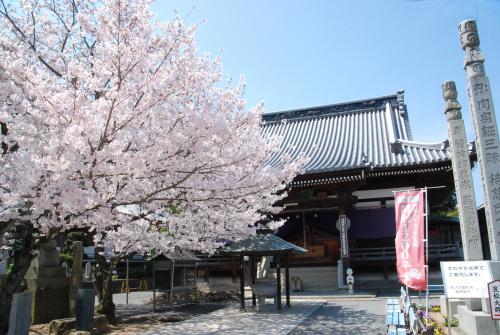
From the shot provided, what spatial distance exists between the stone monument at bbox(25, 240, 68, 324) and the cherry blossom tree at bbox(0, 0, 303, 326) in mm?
4192

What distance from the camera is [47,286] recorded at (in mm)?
11102

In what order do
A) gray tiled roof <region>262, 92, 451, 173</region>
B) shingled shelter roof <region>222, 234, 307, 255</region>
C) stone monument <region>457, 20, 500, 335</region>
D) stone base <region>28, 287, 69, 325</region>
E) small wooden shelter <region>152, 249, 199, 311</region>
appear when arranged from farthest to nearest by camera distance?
gray tiled roof <region>262, 92, 451, 173</region> < small wooden shelter <region>152, 249, 199, 311</region> < shingled shelter roof <region>222, 234, 307, 255</region> < stone base <region>28, 287, 69, 325</region> < stone monument <region>457, 20, 500, 335</region>

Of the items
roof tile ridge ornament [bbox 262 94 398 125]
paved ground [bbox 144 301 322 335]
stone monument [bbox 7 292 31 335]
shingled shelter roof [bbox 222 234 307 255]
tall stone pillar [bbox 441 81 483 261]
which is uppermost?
roof tile ridge ornament [bbox 262 94 398 125]

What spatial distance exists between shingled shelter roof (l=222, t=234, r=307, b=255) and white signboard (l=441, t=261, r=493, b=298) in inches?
218

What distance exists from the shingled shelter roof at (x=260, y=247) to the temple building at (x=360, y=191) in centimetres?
504

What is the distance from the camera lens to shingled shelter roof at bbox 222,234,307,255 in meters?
12.4

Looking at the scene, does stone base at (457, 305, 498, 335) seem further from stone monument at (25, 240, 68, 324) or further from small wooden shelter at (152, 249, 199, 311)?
stone monument at (25, 240, 68, 324)

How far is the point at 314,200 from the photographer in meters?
18.2

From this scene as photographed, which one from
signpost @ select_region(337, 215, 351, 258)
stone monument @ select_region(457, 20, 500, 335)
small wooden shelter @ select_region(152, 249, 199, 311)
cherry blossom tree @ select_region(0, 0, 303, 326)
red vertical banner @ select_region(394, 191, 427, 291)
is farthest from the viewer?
signpost @ select_region(337, 215, 351, 258)

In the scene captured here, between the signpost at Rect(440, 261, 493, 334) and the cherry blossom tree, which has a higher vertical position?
the cherry blossom tree

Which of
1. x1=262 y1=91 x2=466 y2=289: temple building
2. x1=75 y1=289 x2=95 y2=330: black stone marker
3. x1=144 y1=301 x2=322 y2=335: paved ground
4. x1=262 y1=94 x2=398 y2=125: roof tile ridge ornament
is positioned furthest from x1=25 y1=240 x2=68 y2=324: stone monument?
x1=262 y1=94 x2=398 y2=125: roof tile ridge ornament

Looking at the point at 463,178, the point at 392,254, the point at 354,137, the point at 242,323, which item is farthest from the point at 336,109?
the point at 242,323

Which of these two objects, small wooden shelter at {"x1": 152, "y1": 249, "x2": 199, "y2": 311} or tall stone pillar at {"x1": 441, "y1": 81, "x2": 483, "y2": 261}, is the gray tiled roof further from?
tall stone pillar at {"x1": 441, "y1": 81, "x2": 483, "y2": 261}

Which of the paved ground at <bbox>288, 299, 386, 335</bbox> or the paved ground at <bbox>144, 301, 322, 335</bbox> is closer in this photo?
the paved ground at <bbox>288, 299, 386, 335</bbox>
